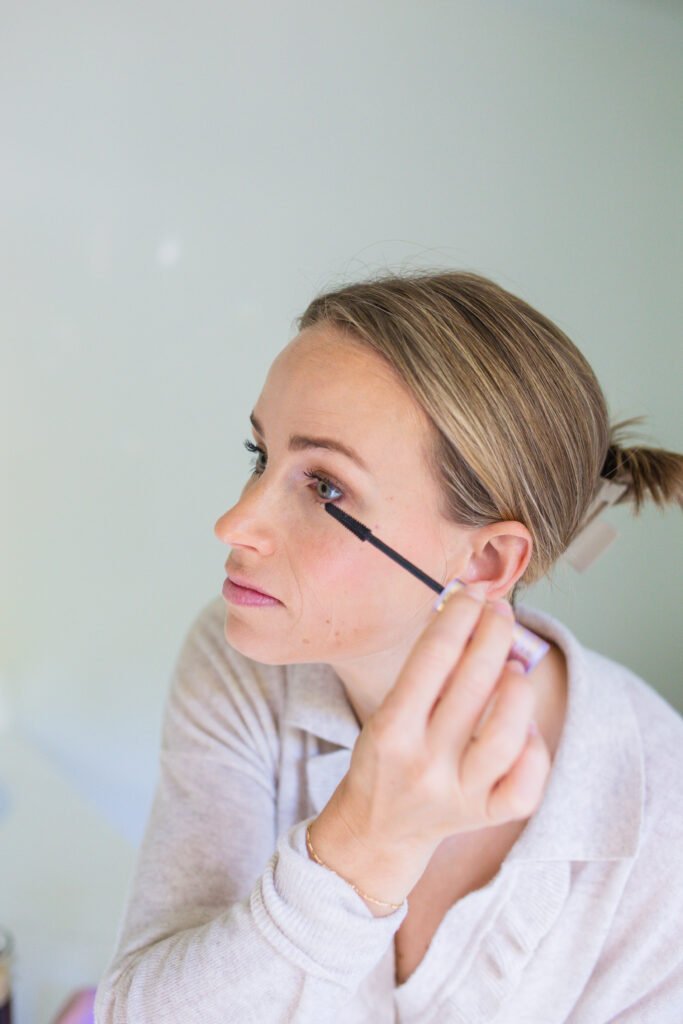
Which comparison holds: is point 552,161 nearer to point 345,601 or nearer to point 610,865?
point 345,601

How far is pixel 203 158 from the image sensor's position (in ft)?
4.24

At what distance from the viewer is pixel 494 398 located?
2.63 ft

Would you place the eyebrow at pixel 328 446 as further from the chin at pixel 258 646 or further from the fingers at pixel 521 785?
the fingers at pixel 521 785

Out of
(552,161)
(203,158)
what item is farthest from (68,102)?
(552,161)

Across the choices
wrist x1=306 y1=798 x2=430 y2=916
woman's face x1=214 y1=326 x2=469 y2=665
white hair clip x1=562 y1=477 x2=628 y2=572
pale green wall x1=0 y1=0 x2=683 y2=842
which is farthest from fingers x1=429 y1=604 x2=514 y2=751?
pale green wall x1=0 y1=0 x2=683 y2=842

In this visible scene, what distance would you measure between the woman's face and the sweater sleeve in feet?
0.52

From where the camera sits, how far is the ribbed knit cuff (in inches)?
24.8

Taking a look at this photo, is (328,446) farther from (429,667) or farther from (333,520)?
(429,667)

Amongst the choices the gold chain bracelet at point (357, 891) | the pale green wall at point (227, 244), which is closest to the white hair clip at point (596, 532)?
the pale green wall at point (227, 244)

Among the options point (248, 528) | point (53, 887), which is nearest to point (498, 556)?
point (248, 528)

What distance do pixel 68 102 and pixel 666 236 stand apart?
0.78 meters

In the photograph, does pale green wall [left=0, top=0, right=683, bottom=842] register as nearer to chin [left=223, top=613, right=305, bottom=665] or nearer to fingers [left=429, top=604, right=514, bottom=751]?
chin [left=223, top=613, right=305, bottom=665]

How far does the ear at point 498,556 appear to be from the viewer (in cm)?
82

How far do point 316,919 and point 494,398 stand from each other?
0.42 metres
